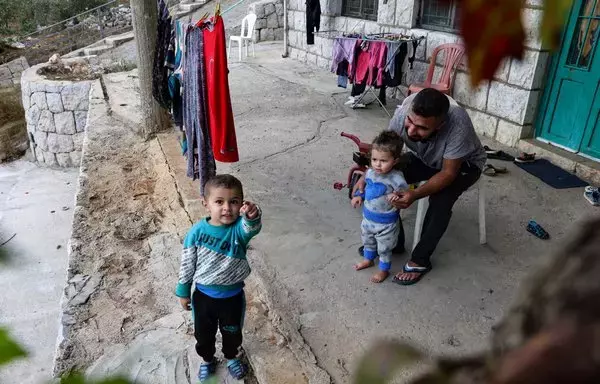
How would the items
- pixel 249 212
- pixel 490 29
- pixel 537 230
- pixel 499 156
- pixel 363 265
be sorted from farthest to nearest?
pixel 499 156 < pixel 537 230 < pixel 363 265 < pixel 249 212 < pixel 490 29

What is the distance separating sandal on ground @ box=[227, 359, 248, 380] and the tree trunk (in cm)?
393

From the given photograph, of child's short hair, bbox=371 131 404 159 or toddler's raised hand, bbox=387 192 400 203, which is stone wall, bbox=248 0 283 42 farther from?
toddler's raised hand, bbox=387 192 400 203

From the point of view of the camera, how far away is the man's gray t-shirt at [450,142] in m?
2.80

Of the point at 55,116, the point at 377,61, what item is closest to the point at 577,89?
the point at 377,61

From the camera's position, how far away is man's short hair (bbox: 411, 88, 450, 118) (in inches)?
105

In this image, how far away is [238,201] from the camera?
7.14ft

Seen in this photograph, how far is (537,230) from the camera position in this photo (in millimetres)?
3367

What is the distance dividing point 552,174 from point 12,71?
533 inches

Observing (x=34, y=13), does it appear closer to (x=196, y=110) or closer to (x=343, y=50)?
(x=343, y=50)

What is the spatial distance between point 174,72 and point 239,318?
2237mm

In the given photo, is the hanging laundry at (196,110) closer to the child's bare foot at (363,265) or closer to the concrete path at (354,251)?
the concrete path at (354,251)

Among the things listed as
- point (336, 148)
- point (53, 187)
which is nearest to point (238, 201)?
point (336, 148)

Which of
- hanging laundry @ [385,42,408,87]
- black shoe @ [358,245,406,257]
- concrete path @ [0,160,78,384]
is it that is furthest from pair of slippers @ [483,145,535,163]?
concrete path @ [0,160,78,384]

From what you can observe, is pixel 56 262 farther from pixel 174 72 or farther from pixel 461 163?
pixel 461 163
